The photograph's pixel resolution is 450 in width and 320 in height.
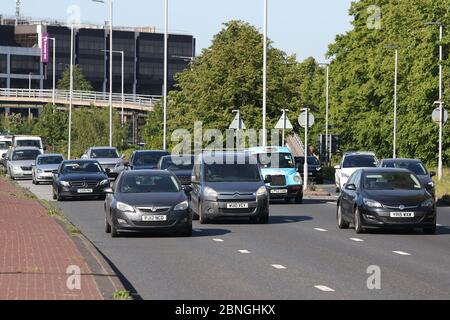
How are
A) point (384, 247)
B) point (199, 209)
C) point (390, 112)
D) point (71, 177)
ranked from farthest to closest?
point (390, 112) < point (71, 177) < point (199, 209) < point (384, 247)

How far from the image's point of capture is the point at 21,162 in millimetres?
63625

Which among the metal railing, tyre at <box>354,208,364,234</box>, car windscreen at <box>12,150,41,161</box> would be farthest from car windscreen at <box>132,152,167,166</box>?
the metal railing

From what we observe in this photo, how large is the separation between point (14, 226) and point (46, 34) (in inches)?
5779

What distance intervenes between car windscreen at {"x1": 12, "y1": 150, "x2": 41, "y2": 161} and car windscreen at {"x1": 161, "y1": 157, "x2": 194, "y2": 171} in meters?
22.9

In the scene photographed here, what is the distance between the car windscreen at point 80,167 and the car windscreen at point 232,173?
1376 centimetres

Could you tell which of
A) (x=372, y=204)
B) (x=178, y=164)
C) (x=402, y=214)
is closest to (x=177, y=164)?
(x=178, y=164)

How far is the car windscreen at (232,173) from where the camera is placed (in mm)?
29941

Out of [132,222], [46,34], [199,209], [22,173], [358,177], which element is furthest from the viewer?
[46,34]

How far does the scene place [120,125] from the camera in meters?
99.3

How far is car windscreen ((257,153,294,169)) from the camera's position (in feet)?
131

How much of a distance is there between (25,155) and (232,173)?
36.5 meters

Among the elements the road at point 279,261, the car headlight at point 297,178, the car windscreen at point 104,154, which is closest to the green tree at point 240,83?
the car windscreen at point 104,154

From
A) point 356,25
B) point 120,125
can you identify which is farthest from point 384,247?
point 120,125
